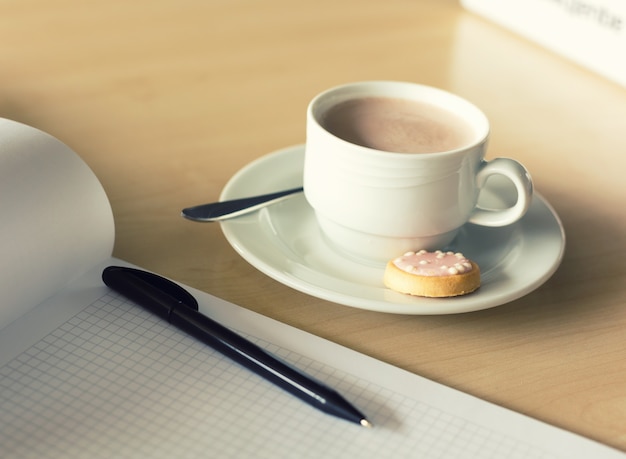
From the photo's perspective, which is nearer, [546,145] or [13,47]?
[546,145]

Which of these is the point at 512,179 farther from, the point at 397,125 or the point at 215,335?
the point at 215,335

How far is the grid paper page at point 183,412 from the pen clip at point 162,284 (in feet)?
0.12

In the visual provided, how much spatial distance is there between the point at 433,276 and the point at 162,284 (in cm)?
20

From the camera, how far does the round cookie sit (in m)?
0.57

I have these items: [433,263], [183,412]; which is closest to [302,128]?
[433,263]

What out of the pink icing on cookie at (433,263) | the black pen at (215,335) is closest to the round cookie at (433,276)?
the pink icing on cookie at (433,263)

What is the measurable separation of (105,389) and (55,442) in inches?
2.0

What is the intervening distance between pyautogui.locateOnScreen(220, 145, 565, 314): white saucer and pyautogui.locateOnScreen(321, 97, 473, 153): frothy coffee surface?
0.09 m

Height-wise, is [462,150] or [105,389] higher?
[462,150]

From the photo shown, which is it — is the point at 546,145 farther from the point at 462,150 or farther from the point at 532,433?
the point at 532,433

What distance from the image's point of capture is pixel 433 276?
22.4 inches

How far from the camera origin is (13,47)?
1.06 meters

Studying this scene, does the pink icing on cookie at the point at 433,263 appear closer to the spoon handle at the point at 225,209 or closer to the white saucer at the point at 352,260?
the white saucer at the point at 352,260

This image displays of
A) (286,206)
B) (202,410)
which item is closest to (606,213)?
(286,206)
